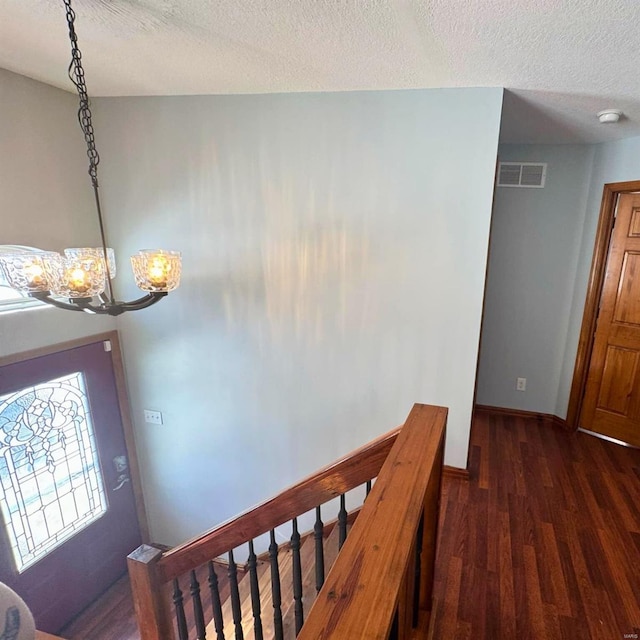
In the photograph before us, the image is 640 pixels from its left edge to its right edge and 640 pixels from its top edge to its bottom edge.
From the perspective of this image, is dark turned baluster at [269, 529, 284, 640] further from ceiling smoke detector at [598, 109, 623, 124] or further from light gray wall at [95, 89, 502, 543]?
ceiling smoke detector at [598, 109, 623, 124]

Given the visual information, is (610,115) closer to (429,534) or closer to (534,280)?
(534,280)

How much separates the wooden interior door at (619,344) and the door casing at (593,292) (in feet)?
0.10

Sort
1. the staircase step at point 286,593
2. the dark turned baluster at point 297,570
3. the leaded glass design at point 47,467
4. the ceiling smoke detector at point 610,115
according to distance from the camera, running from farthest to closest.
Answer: the leaded glass design at point 47,467 < the ceiling smoke detector at point 610,115 < the staircase step at point 286,593 < the dark turned baluster at point 297,570

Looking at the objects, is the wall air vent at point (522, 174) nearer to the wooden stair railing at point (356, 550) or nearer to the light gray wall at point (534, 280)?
the light gray wall at point (534, 280)

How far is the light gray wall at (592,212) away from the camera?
8.85 ft

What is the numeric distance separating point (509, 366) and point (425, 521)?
2686 mm

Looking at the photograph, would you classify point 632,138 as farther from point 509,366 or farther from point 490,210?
point 509,366

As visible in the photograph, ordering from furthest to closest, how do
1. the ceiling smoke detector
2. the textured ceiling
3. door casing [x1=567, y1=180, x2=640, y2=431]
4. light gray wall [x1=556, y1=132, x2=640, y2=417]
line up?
1. door casing [x1=567, y1=180, x2=640, y2=431]
2. light gray wall [x1=556, y1=132, x2=640, y2=417]
3. the ceiling smoke detector
4. the textured ceiling

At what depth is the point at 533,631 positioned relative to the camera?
1527 mm

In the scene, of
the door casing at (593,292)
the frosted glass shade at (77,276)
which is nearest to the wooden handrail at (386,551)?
the frosted glass shade at (77,276)

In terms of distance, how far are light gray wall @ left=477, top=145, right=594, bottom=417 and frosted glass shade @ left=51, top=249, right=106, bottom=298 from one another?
3.08 metres

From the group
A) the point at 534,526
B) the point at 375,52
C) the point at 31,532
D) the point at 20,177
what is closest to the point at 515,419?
the point at 534,526

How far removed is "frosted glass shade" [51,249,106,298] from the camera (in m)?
1.48

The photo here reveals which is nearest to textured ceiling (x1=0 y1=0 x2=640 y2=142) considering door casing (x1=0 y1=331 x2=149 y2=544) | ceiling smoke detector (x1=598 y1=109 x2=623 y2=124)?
ceiling smoke detector (x1=598 y1=109 x2=623 y2=124)
